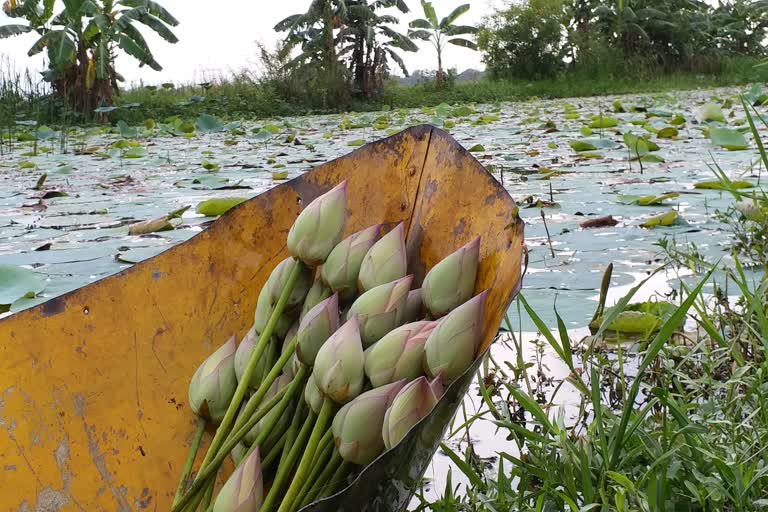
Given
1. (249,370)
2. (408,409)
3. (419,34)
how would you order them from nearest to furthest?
1. (408,409)
2. (249,370)
3. (419,34)

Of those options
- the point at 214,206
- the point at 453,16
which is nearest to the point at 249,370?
the point at 214,206

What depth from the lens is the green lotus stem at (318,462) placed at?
0.56 metres

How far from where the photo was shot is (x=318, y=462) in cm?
58

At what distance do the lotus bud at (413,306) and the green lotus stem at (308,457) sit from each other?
0.12 meters

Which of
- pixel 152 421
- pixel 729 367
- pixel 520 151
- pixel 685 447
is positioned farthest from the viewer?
pixel 520 151

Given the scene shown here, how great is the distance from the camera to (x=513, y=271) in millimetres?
618

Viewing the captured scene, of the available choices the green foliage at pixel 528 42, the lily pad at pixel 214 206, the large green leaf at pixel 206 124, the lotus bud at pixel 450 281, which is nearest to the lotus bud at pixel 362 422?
the lotus bud at pixel 450 281

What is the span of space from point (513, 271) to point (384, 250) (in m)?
0.12

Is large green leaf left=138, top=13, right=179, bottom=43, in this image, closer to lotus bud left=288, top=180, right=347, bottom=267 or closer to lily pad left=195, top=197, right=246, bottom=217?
lily pad left=195, top=197, right=246, bottom=217

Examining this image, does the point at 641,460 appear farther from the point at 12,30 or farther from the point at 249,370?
the point at 12,30

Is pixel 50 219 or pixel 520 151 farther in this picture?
pixel 520 151

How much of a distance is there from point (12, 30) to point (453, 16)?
Result: 35.1 ft

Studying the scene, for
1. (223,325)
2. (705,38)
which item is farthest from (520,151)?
(705,38)

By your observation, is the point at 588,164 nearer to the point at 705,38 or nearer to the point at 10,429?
the point at 10,429
